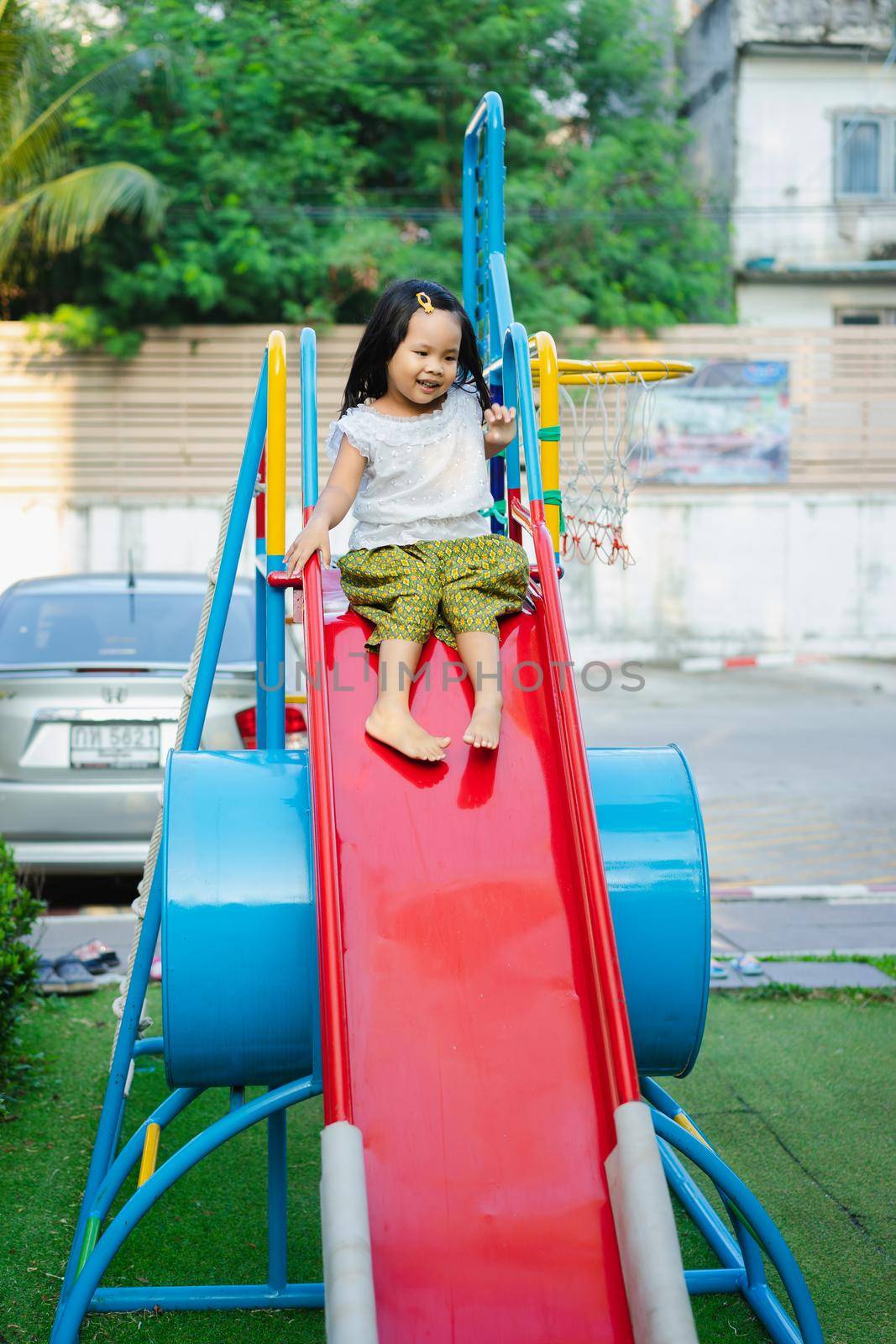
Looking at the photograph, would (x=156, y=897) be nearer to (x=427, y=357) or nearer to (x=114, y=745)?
(x=427, y=357)

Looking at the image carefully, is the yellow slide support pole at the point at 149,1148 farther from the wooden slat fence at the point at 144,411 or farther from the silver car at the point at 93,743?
the wooden slat fence at the point at 144,411

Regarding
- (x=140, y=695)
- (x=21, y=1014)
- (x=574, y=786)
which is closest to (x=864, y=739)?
(x=140, y=695)

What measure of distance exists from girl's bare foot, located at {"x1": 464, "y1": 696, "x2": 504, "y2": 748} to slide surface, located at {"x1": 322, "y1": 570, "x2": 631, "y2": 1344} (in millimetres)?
51

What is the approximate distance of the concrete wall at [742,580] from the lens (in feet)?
55.3

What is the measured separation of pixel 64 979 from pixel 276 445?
9.05 feet

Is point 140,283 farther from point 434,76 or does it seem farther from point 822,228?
point 822,228

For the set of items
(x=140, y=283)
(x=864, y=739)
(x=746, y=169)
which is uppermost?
(x=746, y=169)

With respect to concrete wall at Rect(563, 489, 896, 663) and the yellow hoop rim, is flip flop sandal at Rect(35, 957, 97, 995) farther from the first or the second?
concrete wall at Rect(563, 489, 896, 663)

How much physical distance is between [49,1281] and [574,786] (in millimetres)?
1754

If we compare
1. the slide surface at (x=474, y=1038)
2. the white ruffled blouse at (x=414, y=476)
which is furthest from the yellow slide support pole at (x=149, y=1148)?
the white ruffled blouse at (x=414, y=476)

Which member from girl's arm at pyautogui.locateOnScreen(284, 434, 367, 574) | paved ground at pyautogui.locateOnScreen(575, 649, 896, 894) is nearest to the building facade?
paved ground at pyautogui.locateOnScreen(575, 649, 896, 894)

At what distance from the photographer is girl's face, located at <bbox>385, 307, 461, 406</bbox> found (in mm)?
3348

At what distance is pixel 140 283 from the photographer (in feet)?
50.9

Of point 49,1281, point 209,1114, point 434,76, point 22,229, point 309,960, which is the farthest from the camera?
point 434,76
